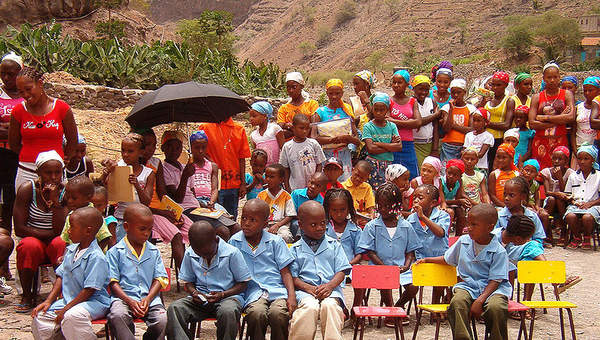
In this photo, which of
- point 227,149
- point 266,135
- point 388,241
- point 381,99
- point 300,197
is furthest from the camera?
point 266,135

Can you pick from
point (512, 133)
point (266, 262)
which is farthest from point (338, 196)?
point (512, 133)

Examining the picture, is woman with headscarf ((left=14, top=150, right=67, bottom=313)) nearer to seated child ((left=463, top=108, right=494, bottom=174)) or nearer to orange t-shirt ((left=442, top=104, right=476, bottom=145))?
orange t-shirt ((left=442, top=104, right=476, bottom=145))

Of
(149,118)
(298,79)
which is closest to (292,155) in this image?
(298,79)

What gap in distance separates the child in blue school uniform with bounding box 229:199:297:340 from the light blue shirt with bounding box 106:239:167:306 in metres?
0.70

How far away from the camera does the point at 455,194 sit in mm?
8125

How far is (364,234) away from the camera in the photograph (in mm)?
6008

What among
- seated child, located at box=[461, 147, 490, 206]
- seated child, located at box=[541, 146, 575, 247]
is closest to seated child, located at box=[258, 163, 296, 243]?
seated child, located at box=[461, 147, 490, 206]

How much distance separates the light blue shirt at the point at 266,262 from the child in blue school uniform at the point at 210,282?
7.0 inches

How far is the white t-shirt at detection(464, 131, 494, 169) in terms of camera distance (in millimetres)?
9008

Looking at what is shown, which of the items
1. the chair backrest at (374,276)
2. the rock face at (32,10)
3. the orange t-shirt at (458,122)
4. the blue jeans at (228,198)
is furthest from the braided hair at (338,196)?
the rock face at (32,10)

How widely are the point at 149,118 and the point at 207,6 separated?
254 feet

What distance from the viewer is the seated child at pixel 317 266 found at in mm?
5145

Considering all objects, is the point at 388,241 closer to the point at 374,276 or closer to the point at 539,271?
the point at 374,276

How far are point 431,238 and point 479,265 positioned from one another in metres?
1.01
